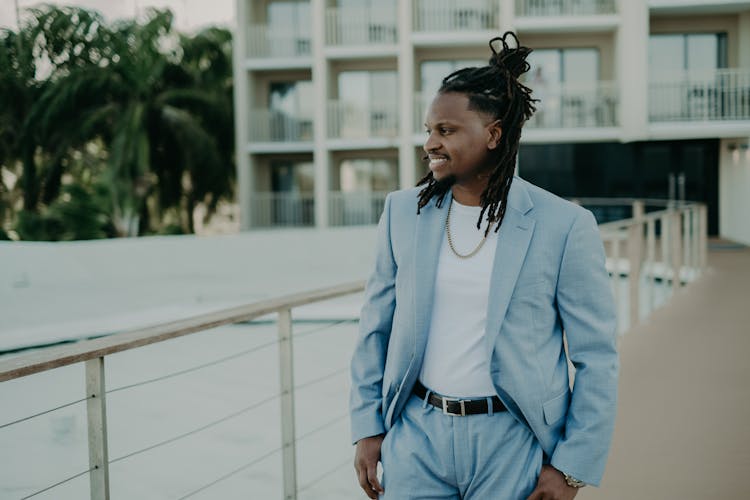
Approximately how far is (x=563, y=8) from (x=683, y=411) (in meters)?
17.2

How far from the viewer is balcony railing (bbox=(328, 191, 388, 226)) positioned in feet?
71.3

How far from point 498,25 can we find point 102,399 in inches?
782

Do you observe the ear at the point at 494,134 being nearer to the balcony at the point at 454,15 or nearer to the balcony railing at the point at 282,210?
the balcony at the point at 454,15

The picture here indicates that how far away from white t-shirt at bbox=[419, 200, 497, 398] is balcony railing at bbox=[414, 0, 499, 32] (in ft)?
65.2

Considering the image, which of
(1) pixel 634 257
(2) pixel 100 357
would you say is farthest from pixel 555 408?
(1) pixel 634 257

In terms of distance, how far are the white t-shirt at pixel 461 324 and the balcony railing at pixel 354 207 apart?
65.2 feet

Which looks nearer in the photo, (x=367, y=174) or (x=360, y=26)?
(x=360, y=26)

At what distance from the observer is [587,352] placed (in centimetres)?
174

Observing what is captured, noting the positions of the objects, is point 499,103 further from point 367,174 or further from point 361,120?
point 367,174

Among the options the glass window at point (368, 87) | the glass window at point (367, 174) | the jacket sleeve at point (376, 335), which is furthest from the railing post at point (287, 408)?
the glass window at point (367, 174)

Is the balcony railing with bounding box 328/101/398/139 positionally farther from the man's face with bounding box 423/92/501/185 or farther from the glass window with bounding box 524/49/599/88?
the man's face with bounding box 423/92/501/185

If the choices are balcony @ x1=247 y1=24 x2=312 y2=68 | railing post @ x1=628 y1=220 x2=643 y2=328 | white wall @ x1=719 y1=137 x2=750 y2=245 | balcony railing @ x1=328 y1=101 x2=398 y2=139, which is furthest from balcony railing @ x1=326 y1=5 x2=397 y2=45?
railing post @ x1=628 y1=220 x2=643 y2=328

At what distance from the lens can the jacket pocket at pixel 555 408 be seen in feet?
5.65

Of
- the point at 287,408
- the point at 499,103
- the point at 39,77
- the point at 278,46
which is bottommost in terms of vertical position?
the point at 287,408
